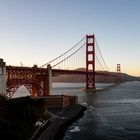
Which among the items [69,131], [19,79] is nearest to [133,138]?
[69,131]

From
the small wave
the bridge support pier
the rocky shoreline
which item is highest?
the bridge support pier

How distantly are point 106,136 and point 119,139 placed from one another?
2032mm

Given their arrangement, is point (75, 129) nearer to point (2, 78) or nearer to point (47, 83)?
point (2, 78)

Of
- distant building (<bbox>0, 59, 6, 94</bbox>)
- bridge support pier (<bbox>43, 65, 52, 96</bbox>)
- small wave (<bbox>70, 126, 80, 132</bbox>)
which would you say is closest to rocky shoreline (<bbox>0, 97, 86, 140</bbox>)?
small wave (<bbox>70, 126, 80, 132</bbox>)

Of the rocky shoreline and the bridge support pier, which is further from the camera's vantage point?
the bridge support pier

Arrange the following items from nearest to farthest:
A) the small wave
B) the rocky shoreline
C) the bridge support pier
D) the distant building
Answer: the rocky shoreline < the small wave < the distant building < the bridge support pier

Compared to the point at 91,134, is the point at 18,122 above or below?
above

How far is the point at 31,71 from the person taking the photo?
68375 mm

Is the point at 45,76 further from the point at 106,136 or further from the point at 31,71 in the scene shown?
the point at 106,136

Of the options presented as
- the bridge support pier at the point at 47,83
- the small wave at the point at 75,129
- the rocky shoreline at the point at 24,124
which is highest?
the bridge support pier at the point at 47,83

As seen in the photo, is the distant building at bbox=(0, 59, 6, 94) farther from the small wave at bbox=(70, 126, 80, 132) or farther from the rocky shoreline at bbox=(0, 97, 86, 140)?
the small wave at bbox=(70, 126, 80, 132)

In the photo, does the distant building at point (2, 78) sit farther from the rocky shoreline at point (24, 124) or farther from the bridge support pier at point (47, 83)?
the bridge support pier at point (47, 83)

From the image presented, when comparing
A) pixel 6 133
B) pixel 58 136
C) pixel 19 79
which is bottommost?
pixel 58 136

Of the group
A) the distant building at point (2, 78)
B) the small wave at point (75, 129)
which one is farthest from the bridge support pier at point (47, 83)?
the small wave at point (75, 129)
